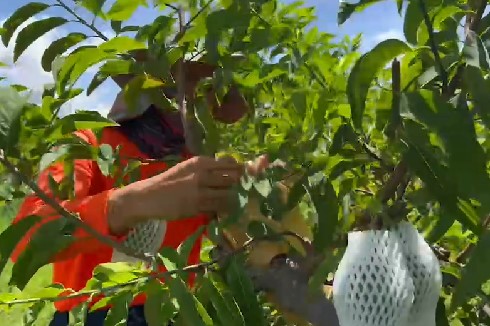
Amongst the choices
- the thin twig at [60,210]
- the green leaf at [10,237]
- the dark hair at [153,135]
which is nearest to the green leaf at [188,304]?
the thin twig at [60,210]

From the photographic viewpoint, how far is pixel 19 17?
1.24 meters

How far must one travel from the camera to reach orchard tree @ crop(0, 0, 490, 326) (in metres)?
0.79

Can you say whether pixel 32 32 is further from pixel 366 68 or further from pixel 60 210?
pixel 366 68

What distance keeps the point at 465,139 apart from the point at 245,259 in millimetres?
533

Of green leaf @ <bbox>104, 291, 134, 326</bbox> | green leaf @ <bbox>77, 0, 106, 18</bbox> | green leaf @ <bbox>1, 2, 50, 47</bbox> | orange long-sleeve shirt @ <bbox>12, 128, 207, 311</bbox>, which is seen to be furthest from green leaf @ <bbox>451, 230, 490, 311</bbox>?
green leaf @ <bbox>1, 2, 50, 47</bbox>

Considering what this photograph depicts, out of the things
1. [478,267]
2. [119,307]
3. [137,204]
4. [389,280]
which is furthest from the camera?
[137,204]

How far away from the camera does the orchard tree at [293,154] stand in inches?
31.2

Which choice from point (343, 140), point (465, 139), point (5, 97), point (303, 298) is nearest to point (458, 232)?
point (303, 298)

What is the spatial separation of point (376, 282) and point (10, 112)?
1.69 feet

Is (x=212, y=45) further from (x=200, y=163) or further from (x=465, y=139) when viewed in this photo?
(x=465, y=139)

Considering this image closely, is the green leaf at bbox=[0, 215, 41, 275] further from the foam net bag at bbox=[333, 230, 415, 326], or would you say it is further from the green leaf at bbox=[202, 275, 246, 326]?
the foam net bag at bbox=[333, 230, 415, 326]

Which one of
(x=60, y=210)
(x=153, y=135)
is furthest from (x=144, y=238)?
(x=153, y=135)

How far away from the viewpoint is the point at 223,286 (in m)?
1.06

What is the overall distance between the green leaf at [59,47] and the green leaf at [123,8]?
0.36ft
